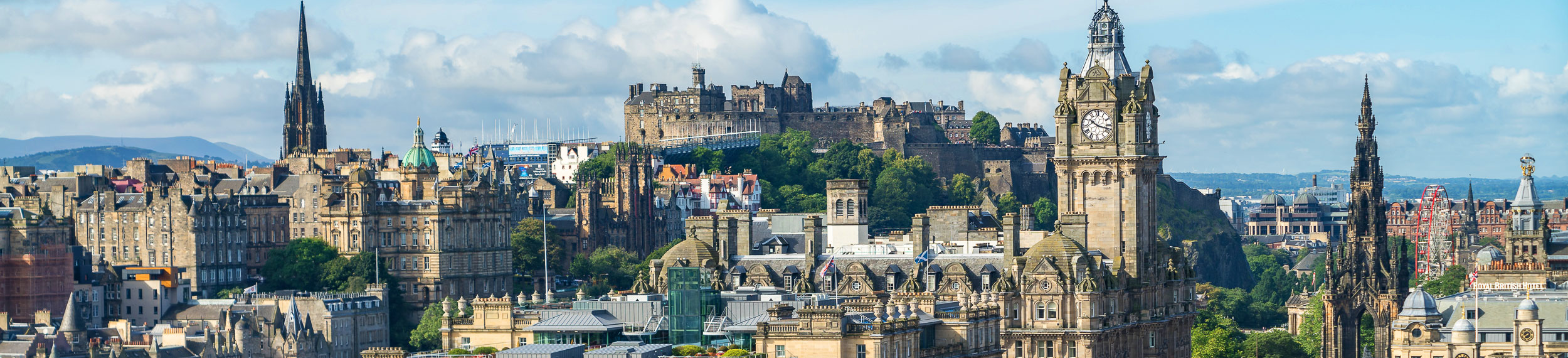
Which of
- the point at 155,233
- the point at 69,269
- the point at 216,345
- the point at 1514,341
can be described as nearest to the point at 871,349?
the point at 1514,341

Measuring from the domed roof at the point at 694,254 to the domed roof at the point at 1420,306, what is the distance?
1283 inches

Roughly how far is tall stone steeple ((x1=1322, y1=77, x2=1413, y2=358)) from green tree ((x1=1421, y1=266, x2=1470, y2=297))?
200cm

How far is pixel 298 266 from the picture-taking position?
187500mm

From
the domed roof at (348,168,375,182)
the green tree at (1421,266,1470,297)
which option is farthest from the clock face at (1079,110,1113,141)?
the domed roof at (348,168,375,182)

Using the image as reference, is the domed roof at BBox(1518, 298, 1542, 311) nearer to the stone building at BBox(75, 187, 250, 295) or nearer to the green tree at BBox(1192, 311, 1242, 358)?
the green tree at BBox(1192, 311, 1242, 358)

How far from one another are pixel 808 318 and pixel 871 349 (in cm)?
242

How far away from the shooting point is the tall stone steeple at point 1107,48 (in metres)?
136

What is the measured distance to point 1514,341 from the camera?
123938 millimetres

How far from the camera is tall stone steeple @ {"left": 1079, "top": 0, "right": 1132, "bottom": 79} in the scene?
135750mm

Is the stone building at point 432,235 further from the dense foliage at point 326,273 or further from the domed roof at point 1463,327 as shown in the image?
the domed roof at point 1463,327

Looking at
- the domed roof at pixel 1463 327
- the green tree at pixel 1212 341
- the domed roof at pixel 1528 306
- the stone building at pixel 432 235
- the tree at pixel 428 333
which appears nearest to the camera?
the domed roof at pixel 1528 306

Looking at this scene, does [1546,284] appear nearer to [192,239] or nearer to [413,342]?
[413,342]

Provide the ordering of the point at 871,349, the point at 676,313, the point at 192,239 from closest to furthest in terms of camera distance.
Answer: the point at 871,349 → the point at 676,313 → the point at 192,239

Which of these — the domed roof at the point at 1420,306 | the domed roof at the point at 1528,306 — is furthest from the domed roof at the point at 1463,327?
the domed roof at the point at 1420,306
